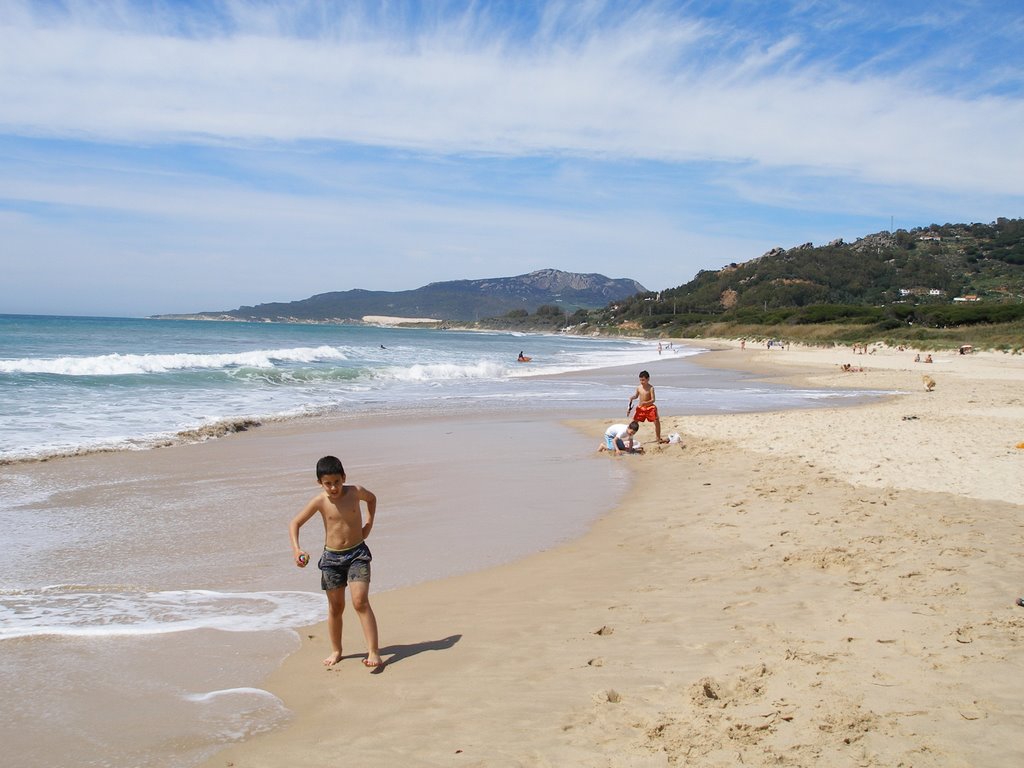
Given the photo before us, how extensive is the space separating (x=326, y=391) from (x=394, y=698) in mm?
18877

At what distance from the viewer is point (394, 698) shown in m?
3.83

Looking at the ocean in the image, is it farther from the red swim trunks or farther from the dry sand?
the red swim trunks

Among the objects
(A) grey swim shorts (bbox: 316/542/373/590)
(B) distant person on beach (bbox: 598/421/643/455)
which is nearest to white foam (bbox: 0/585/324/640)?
(A) grey swim shorts (bbox: 316/542/373/590)

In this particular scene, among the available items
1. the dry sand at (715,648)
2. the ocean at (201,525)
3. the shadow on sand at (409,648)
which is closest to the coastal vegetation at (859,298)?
the ocean at (201,525)

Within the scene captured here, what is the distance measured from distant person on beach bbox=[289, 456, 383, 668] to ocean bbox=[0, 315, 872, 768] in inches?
19.8

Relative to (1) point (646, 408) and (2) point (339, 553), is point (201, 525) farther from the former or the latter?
(1) point (646, 408)

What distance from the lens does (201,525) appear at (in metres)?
7.24

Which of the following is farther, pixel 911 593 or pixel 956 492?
pixel 956 492

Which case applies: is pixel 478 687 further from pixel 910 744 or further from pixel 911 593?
pixel 911 593

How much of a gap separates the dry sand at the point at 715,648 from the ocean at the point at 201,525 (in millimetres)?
417

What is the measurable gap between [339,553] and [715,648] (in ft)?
7.28

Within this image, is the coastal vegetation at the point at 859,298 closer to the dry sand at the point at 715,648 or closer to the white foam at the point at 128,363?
the white foam at the point at 128,363

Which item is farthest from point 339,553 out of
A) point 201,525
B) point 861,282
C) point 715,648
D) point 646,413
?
point 861,282

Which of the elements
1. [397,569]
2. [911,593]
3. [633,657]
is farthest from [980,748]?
[397,569]
